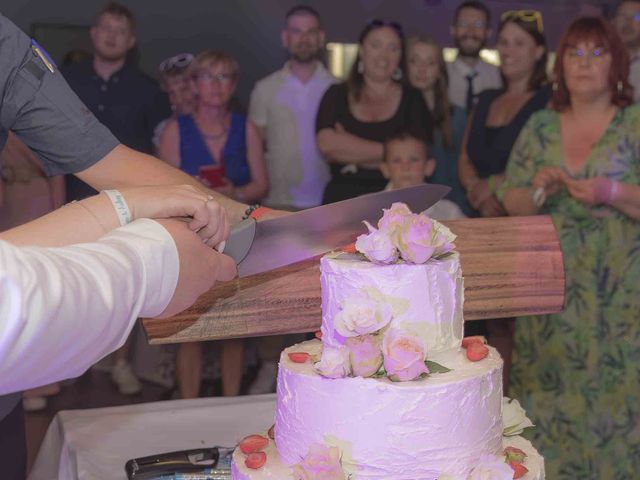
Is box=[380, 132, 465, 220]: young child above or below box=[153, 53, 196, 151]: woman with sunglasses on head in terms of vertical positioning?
below

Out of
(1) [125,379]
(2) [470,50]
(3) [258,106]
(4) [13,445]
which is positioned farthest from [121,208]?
(2) [470,50]

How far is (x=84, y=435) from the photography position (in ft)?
6.27

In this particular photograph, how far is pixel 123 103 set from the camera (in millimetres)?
4301

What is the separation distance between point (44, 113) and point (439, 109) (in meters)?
3.14

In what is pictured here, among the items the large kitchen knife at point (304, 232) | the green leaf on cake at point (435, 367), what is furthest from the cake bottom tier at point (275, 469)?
the large kitchen knife at point (304, 232)

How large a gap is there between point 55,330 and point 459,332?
0.73 meters

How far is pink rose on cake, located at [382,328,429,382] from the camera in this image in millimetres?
1295

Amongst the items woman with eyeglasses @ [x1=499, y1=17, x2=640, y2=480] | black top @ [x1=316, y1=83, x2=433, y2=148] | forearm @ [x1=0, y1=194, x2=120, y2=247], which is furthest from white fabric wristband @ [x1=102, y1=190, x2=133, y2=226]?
black top @ [x1=316, y1=83, x2=433, y2=148]

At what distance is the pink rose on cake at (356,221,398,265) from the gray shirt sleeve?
0.47 metres

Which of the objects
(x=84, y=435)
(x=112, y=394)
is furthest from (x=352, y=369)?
(x=112, y=394)

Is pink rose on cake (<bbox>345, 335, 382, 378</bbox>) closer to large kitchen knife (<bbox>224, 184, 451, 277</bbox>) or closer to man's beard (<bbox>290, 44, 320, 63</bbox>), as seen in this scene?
large kitchen knife (<bbox>224, 184, 451, 277</bbox>)

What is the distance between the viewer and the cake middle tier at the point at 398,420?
131 cm

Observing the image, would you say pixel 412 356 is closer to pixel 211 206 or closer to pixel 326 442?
pixel 326 442

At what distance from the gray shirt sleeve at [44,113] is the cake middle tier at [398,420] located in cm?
49
